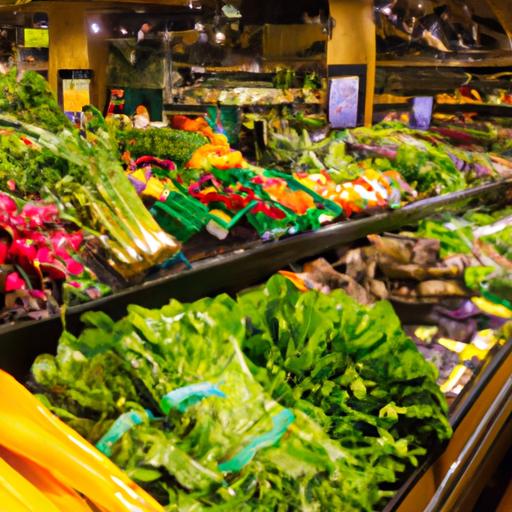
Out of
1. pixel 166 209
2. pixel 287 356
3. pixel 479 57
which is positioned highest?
pixel 479 57

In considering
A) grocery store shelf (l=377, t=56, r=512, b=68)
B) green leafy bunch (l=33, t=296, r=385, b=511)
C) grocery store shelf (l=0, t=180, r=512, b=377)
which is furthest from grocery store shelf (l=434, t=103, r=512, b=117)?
green leafy bunch (l=33, t=296, r=385, b=511)

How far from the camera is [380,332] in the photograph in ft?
5.88

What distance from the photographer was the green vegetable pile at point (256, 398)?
1.36 m

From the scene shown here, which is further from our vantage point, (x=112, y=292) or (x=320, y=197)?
(x=320, y=197)

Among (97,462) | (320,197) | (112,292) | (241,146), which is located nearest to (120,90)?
(241,146)

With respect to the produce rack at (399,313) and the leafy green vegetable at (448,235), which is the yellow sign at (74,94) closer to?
the produce rack at (399,313)

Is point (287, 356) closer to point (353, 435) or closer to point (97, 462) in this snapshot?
point (353, 435)

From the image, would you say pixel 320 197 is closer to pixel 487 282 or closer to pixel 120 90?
pixel 487 282

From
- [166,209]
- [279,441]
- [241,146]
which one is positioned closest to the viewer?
[279,441]

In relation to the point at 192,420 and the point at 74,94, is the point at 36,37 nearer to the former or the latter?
the point at 74,94

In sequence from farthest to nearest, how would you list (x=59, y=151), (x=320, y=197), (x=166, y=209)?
(x=320, y=197), (x=166, y=209), (x=59, y=151)

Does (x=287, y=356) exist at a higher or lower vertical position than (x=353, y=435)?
higher

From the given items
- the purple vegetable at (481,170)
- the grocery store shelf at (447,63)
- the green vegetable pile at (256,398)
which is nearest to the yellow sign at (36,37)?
the grocery store shelf at (447,63)

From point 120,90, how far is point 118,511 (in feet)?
12.1
